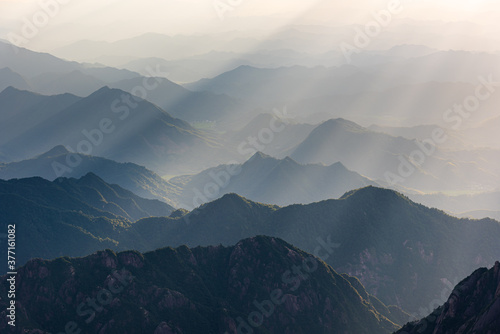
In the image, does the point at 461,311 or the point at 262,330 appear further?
the point at 262,330

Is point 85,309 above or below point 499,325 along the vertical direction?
below

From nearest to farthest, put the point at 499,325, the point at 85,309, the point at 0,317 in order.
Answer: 1. the point at 499,325
2. the point at 0,317
3. the point at 85,309

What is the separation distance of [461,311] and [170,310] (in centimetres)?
8437

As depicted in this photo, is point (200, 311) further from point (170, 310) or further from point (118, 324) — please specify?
point (118, 324)

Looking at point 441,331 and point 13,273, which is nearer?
point 441,331

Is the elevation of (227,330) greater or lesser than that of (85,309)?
lesser

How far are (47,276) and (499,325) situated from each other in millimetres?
129591

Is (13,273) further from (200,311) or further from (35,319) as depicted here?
(200,311)

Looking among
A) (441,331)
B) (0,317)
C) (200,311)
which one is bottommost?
(200,311)

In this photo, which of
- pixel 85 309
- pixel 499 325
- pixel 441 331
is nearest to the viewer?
pixel 499 325

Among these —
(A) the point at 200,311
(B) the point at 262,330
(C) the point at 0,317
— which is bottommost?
(B) the point at 262,330

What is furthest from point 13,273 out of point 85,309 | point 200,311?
point 200,311

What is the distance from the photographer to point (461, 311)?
145 meters

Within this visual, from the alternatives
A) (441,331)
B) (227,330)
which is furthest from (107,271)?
(441,331)
